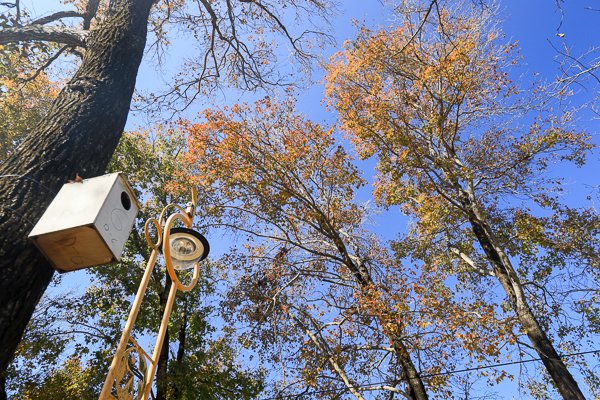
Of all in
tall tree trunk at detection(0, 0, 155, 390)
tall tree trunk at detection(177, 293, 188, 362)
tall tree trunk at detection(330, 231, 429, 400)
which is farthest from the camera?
tall tree trunk at detection(177, 293, 188, 362)

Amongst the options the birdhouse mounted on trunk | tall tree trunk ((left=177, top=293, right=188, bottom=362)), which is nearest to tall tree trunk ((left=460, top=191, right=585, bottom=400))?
the birdhouse mounted on trunk

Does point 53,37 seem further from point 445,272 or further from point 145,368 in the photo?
point 445,272

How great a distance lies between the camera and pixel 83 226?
68.5 inches

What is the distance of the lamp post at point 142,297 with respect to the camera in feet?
4.84

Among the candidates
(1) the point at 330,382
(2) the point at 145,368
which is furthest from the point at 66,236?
(1) the point at 330,382

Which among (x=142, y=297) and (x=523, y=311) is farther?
(x=523, y=311)

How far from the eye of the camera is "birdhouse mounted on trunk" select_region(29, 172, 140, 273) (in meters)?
1.76

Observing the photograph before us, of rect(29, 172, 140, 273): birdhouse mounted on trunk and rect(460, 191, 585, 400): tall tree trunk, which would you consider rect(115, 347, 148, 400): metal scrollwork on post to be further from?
rect(460, 191, 585, 400): tall tree trunk

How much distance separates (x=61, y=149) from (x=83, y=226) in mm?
1108

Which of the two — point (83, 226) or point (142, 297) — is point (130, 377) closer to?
point (142, 297)

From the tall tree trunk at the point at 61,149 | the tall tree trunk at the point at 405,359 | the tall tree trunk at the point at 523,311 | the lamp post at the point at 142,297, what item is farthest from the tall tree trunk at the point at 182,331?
the tall tree trunk at the point at 523,311

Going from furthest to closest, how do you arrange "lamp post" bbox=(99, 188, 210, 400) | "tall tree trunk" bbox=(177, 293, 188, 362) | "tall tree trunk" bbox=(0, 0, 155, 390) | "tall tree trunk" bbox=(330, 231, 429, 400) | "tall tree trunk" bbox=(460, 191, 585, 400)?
"tall tree trunk" bbox=(177, 293, 188, 362), "tall tree trunk" bbox=(460, 191, 585, 400), "tall tree trunk" bbox=(330, 231, 429, 400), "tall tree trunk" bbox=(0, 0, 155, 390), "lamp post" bbox=(99, 188, 210, 400)

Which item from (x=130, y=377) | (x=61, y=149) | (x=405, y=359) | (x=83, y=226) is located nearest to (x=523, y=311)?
(x=405, y=359)

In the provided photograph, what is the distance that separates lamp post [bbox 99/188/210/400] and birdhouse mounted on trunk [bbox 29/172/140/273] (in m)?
0.21
